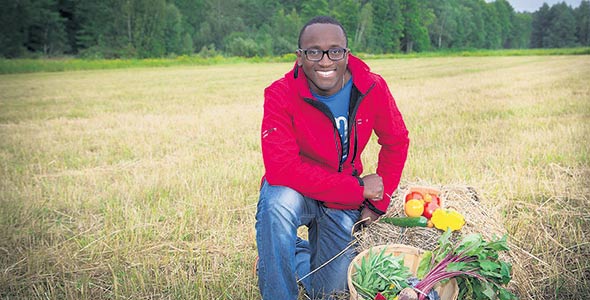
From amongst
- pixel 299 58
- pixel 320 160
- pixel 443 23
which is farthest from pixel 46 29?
pixel 443 23

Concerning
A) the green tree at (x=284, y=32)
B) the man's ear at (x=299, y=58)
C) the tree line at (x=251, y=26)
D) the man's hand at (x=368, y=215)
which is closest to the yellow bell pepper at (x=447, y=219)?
the man's hand at (x=368, y=215)

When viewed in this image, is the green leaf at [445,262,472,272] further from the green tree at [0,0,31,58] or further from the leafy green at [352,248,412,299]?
A: the green tree at [0,0,31,58]

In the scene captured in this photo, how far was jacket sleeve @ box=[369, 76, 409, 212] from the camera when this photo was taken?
289cm

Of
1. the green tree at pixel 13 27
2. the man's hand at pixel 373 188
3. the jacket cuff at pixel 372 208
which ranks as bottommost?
the jacket cuff at pixel 372 208

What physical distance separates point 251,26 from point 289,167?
44.4m

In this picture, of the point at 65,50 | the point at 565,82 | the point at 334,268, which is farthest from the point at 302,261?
the point at 65,50

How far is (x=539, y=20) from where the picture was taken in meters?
42.1

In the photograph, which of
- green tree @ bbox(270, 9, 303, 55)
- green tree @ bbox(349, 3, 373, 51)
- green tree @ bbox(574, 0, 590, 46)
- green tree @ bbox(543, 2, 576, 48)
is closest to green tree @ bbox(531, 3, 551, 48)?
green tree @ bbox(543, 2, 576, 48)

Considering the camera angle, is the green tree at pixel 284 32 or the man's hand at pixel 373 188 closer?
the man's hand at pixel 373 188

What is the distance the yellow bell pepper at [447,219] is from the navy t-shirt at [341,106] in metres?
0.85

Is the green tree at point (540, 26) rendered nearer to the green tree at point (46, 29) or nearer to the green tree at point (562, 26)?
the green tree at point (562, 26)

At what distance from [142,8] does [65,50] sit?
23.5 feet

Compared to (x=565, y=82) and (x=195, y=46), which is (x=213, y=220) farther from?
(x=195, y=46)

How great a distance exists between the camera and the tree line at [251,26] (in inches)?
1027
